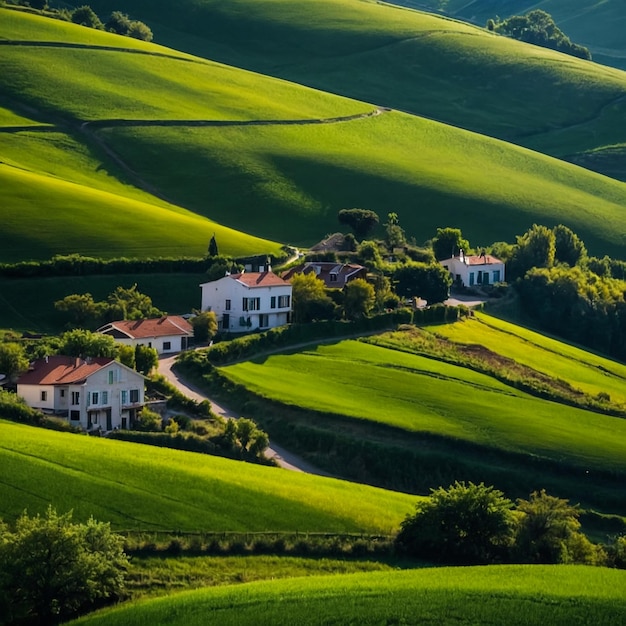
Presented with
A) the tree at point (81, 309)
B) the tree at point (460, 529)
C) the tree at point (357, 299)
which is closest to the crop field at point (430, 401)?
the tree at point (357, 299)

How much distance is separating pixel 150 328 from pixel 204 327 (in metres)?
3.82

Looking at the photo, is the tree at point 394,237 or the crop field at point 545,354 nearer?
Answer: the crop field at point 545,354

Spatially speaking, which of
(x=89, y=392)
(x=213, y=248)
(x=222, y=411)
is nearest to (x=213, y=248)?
(x=213, y=248)

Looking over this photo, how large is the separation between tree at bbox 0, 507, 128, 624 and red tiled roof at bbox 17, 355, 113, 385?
Answer: 958 inches

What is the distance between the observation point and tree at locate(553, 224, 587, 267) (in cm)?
13650

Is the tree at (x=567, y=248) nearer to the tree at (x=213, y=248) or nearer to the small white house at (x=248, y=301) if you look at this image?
the tree at (x=213, y=248)

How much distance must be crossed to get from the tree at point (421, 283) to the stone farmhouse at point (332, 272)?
2.66m

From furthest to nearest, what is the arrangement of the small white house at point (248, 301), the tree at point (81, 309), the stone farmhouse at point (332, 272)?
the stone farmhouse at point (332, 272) → the small white house at point (248, 301) → the tree at point (81, 309)

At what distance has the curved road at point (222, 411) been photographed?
261ft

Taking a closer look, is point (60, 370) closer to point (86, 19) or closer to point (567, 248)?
point (567, 248)

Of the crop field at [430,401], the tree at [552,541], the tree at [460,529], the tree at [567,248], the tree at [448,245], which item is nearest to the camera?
the tree at [460,529]

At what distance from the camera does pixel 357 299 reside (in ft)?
334

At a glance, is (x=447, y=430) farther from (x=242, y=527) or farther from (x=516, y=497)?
(x=242, y=527)

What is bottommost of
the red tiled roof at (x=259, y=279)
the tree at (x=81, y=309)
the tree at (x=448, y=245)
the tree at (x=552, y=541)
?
the tree at (x=552, y=541)
